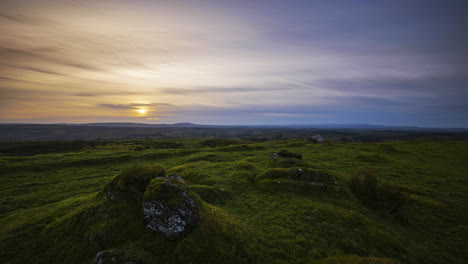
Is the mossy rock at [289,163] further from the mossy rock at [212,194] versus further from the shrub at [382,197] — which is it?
the mossy rock at [212,194]

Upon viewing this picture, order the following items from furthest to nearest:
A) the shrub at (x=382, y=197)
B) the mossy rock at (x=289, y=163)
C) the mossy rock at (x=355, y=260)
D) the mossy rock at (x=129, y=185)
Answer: the mossy rock at (x=289, y=163)
the shrub at (x=382, y=197)
the mossy rock at (x=129, y=185)
the mossy rock at (x=355, y=260)

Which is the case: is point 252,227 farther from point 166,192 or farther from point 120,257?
point 120,257

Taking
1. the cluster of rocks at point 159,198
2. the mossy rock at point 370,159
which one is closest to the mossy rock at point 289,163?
the cluster of rocks at point 159,198

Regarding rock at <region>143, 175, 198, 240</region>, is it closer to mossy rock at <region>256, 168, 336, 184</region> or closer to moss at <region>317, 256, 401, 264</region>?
moss at <region>317, 256, 401, 264</region>

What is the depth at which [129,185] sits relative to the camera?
7711mm

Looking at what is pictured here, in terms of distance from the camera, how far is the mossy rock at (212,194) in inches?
412

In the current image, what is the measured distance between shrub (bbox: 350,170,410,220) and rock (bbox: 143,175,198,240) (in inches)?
428

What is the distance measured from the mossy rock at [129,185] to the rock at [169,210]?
751 millimetres

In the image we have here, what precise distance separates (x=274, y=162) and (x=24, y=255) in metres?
15.8

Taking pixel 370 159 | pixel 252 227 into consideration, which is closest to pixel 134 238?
pixel 252 227

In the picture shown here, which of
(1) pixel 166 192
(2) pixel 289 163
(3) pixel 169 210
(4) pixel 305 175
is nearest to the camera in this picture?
(3) pixel 169 210

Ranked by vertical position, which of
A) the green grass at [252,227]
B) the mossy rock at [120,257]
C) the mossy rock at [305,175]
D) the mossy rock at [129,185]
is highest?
the mossy rock at [129,185]

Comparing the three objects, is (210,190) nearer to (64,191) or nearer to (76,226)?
(76,226)

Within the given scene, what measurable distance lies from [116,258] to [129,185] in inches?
122
